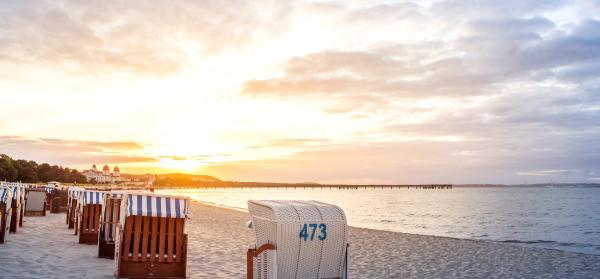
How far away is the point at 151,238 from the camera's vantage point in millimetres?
10445

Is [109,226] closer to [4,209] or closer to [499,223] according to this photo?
[4,209]

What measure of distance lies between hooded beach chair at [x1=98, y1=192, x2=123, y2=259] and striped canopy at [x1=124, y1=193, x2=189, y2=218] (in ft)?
10.5

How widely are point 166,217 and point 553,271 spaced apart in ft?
40.1

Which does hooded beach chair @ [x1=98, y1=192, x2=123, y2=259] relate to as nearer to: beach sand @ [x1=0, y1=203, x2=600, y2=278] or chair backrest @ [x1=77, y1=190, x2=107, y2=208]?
beach sand @ [x1=0, y1=203, x2=600, y2=278]

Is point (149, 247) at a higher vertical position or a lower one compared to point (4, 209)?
lower

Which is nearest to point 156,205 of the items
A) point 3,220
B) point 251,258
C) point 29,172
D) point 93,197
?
point 251,258

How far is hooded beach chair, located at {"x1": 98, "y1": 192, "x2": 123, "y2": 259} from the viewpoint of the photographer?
519 inches

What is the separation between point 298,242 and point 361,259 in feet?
30.5

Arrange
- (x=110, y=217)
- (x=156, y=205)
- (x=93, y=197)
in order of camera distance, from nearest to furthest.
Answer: (x=156, y=205) → (x=110, y=217) → (x=93, y=197)

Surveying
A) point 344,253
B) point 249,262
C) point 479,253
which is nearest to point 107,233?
point 249,262

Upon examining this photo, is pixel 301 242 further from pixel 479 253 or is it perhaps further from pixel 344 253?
pixel 479 253

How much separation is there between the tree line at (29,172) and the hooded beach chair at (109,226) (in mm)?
68459

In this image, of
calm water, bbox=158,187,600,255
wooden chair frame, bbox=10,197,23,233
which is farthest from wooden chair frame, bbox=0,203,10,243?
calm water, bbox=158,187,600,255

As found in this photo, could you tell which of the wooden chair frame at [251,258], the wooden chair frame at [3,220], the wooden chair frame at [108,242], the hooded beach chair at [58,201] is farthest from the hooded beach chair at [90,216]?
the hooded beach chair at [58,201]
